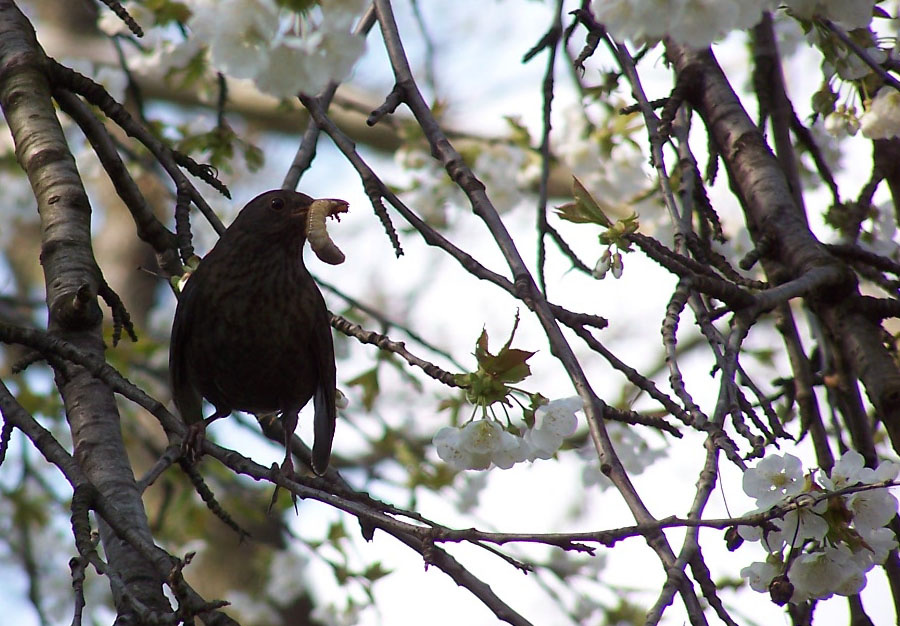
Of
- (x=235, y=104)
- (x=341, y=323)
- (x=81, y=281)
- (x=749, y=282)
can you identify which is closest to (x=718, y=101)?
(x=749, y=282)

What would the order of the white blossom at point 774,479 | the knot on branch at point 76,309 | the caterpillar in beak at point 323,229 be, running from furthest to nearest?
the caterpillar in beak at point 323,229 < the knot on branch at point 76,309 < the white blossom at point 774,479

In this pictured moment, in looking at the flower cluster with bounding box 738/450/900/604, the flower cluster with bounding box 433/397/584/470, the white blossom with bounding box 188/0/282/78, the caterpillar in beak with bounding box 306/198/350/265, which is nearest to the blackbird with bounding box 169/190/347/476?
the caterpillar in beak with bounding box 306/198/350/265

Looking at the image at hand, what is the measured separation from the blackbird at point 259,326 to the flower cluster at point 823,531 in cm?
174

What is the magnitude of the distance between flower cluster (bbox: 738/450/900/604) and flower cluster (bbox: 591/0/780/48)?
2.48 feet

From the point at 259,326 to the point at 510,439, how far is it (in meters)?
1.57

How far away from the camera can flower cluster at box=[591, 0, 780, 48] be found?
1.65 meters

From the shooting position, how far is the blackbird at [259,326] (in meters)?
3.46

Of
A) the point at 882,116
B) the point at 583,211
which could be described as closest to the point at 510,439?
the point at 583,211

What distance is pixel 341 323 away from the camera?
8.95 ft

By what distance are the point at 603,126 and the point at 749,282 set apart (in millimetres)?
2349

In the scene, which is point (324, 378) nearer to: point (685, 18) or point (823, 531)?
point (823, 531)

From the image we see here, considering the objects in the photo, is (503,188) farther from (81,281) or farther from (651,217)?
(81,281)

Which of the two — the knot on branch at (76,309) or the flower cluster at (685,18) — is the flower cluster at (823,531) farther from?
the knot on branch at (76,309)

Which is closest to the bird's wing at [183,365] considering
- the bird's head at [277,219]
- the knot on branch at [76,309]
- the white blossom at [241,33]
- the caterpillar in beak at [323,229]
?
the bird's head at [277,219]
